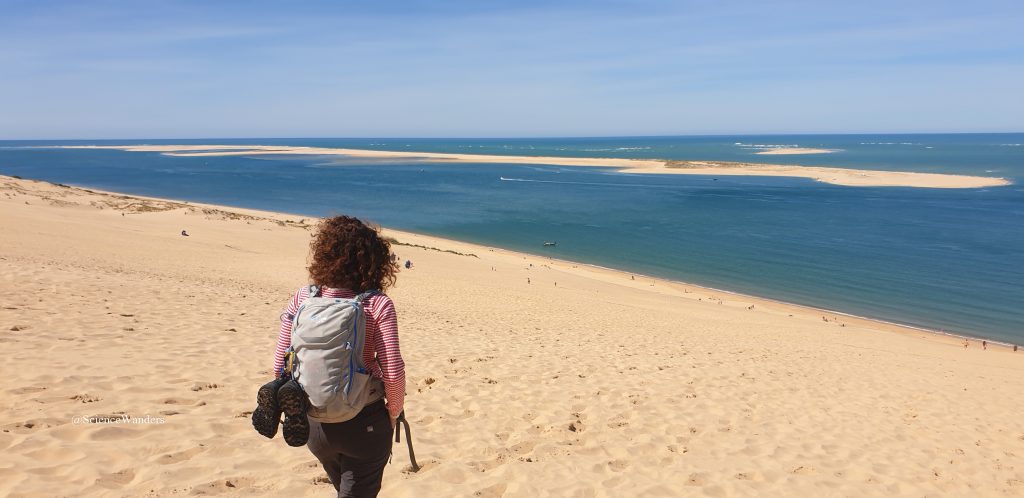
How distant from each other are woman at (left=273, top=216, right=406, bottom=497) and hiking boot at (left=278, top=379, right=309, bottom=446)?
58 mm

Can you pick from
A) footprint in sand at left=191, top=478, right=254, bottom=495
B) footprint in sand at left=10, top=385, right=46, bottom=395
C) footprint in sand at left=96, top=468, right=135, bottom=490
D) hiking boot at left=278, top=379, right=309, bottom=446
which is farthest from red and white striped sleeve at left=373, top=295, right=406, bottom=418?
footprint in sand at left=10, top=385, right=46, bottom=395

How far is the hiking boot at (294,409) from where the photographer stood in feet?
9.96

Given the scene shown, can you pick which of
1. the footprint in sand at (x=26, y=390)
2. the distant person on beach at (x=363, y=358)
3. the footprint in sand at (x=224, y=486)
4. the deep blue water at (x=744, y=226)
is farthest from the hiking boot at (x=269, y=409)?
the deep blue water at (x=744, y=226)

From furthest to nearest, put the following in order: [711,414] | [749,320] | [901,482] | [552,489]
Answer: [749,320] → [711,414] → [901,482] → [552,489]

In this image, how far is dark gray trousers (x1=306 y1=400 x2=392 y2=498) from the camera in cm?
321

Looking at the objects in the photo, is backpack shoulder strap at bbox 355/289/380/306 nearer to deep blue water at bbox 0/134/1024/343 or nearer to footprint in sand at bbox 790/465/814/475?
footprint in sand at bbox 790/465/814/475

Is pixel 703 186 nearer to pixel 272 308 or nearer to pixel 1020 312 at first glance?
pixel 1020 312

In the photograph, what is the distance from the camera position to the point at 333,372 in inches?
118

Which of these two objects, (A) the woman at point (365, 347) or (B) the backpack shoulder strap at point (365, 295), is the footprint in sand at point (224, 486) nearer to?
(A) the woman at point (365, 347)

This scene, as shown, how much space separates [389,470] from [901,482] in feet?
15.4

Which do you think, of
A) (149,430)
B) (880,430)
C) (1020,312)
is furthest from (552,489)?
(1020,312)

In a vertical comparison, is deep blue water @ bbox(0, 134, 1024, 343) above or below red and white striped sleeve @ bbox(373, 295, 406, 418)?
below

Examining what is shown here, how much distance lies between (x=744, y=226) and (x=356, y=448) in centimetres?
4233

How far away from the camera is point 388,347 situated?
10.4 ft
